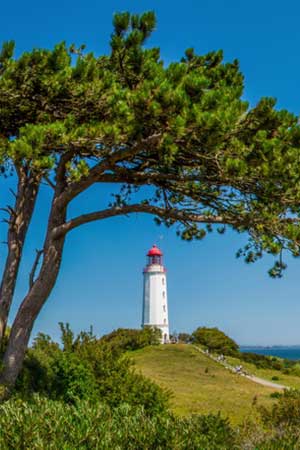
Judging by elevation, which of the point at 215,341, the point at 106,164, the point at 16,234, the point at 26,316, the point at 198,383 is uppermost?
the point at 106,164

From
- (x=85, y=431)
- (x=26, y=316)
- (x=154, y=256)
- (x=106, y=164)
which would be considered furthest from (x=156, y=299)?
(x=85, y=431)

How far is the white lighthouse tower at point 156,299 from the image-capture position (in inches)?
1828

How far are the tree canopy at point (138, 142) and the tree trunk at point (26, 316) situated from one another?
0.02m

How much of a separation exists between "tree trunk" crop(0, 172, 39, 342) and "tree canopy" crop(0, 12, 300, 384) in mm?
→ 22

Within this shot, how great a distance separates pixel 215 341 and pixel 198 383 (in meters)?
19.7

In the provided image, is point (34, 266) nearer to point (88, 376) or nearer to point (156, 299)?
point (88, 376)

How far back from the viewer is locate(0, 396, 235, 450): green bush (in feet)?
15.8

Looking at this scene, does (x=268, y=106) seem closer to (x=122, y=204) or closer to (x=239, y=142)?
(x=239, y=142)

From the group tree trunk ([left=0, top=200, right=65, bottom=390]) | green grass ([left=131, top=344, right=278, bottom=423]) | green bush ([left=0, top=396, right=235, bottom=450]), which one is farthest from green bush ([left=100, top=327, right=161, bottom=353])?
green bush ([left=0, top=396, right=235, bottom=450])

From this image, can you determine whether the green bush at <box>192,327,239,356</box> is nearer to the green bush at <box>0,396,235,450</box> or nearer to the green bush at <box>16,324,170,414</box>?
the green bush at <box>16,324,170,414</box>

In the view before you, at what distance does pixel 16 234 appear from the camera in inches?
400

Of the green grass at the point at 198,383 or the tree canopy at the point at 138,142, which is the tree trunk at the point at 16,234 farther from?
the green grass at the point at 198,383

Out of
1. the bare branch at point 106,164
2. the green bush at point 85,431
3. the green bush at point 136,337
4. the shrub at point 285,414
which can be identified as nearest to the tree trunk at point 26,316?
the bare branch at point 106,164

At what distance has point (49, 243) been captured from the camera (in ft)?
31.4
